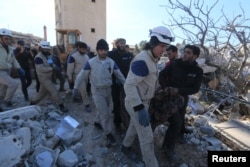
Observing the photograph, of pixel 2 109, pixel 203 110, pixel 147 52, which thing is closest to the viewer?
pixel 147 52

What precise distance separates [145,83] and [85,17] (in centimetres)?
1870

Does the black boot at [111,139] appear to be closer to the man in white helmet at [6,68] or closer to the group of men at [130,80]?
the group of men at [130,80]

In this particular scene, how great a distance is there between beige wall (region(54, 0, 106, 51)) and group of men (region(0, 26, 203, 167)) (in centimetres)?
1386

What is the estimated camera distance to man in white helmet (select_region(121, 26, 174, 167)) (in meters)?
2.69

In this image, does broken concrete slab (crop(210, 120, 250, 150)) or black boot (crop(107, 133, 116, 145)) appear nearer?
black boot (crop(107, 133, 116, 145))

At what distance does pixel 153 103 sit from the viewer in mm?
3203

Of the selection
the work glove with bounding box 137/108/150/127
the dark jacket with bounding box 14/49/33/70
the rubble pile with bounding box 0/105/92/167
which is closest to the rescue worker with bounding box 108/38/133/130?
the rubble pile with bounding box 0/105/92/167

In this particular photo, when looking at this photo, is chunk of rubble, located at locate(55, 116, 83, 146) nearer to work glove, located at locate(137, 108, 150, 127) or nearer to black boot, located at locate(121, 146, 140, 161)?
black boot, located at locate(121, 146, 140, 161)

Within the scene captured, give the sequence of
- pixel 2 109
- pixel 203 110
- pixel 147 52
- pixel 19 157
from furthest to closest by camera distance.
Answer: pixel 203 110 → pixel 2 109 → pixel 19 157 → pixel 147 52

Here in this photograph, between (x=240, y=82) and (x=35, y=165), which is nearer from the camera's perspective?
(x=35, y=165)

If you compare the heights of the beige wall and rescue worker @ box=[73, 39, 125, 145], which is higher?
the beige wall

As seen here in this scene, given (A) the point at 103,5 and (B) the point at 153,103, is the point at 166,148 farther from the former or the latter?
(A) the point at 103,5

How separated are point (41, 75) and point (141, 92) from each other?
→ 290 centimetres

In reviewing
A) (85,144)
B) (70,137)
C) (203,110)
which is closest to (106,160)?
(85,144)
